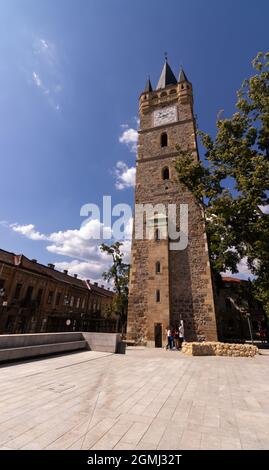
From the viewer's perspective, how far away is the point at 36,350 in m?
7.71

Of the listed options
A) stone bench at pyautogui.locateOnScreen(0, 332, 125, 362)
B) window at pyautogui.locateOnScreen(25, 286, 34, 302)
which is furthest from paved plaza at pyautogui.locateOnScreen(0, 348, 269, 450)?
window at pyautogui.locateOnScreen(25, 286, 34, 302)

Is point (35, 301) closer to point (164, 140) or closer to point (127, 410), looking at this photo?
point (164, 140)

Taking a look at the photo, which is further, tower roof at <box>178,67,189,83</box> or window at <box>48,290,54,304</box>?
window at <box>48,290,54,304</box>

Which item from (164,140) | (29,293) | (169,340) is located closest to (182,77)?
(164,140)

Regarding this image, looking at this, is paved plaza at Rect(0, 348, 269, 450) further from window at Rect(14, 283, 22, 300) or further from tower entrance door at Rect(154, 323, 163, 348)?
window at Rect(14, 283, 22, 300)

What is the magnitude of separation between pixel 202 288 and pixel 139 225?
265 inches

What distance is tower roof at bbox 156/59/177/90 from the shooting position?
26.2 meters

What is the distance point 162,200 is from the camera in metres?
18.4

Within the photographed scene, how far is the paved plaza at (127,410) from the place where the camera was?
2.77 meters

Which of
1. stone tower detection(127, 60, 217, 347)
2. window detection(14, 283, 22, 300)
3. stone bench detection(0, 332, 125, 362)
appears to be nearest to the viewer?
stone bench detection(0, 332, 125, 362)

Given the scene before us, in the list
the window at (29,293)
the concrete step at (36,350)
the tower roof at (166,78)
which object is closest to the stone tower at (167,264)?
the concrete step at (36,350)

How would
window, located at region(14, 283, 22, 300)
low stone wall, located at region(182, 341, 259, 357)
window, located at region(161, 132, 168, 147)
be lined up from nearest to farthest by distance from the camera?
low stone wall, located at region(182, 341, 259, 357) → window, located at region(161, 132, 168, 147) → window, located at region(14, 283, 22, 300)

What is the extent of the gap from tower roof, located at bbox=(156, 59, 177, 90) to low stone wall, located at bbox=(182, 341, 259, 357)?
26.5 metres

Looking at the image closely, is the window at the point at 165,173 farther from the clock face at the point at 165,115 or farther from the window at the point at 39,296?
the window at the point at 39,296
